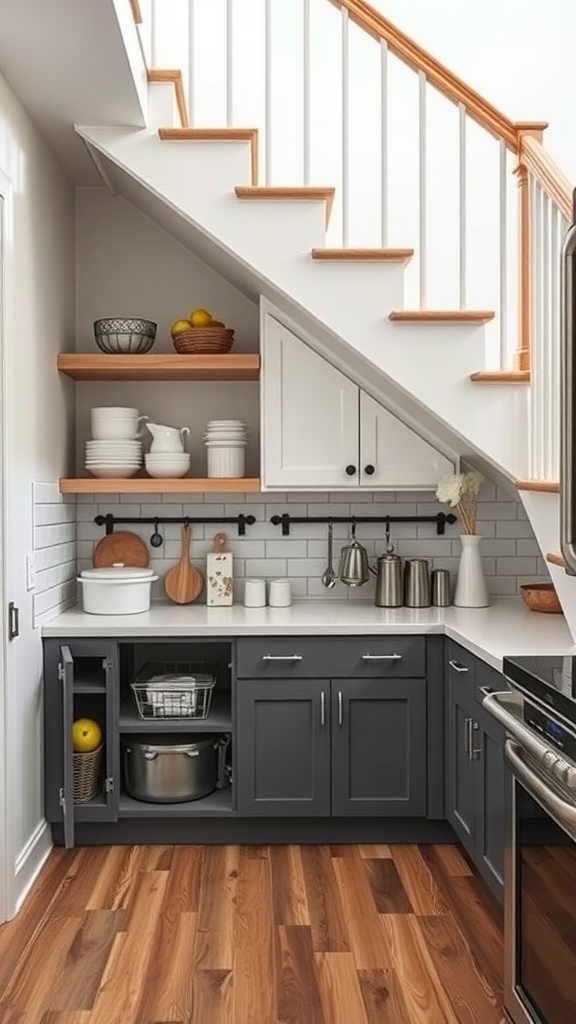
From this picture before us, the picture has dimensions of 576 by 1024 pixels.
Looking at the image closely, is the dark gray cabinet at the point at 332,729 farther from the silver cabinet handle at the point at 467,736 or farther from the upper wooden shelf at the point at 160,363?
the upper wooden shelf at the point at 160,363

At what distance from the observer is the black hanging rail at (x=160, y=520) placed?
13.3 ft

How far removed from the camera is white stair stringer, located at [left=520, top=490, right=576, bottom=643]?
2.64 meters

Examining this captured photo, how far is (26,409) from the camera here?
10.5 ft

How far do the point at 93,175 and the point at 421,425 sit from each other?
1671mm

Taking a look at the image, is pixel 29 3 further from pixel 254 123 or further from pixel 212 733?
pixel 212 733

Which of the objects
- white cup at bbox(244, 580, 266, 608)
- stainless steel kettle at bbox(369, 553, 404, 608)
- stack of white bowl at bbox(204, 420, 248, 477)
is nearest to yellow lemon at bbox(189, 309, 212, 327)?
stack of white bowl at bbox(204, 420, 248, 477)

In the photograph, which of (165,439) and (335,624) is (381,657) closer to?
(335,624)

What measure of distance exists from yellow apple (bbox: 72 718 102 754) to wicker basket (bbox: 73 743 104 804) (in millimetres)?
18

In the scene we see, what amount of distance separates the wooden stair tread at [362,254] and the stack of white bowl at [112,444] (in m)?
1.10

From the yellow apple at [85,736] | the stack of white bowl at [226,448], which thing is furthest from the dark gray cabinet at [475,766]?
the yellow apple at [85,736]

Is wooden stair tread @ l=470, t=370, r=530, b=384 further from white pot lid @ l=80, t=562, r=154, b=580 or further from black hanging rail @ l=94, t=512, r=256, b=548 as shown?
white pot lid @ l=80, t=562, r=154, b=580

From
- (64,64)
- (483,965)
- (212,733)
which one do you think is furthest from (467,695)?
(64,64)

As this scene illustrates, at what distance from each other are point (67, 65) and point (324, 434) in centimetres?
158

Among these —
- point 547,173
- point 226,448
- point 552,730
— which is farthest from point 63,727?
point 547,173
